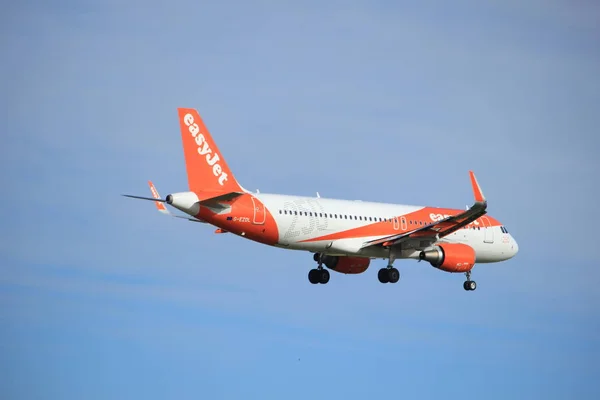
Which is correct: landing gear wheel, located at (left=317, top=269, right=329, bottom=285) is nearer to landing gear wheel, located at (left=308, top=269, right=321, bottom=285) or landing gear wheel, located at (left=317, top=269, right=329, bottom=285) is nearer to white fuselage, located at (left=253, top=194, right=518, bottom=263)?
landing gear wheel, located at (left=308, top=269, right=321, bottom=285)

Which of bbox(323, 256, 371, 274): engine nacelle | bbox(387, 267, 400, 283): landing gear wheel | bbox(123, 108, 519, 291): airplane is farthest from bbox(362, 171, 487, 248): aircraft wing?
bbox(323, 256, 371, 274): engine nacelle

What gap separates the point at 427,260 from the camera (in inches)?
2729

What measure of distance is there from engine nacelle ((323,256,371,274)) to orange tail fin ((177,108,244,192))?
11.6 metres

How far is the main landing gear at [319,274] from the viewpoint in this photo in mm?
70812

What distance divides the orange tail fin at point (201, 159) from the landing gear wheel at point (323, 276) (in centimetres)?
1136

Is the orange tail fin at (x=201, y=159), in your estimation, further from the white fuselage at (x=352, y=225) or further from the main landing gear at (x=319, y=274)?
the main landing gear at (x=319, y=274)

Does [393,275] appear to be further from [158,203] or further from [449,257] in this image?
[158,203]

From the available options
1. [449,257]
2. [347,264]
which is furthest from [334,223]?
[449,257]

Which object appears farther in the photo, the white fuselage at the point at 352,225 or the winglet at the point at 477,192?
the white fuselage at the point at 352,225

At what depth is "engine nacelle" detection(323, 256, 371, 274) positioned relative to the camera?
71062mm

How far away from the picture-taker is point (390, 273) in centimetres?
6856

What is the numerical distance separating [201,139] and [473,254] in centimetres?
2038

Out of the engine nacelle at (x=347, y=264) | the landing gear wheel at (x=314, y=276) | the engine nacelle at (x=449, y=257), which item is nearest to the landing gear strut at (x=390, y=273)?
the engine nacelle at (x=449, y=257)

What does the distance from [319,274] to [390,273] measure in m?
5.00
